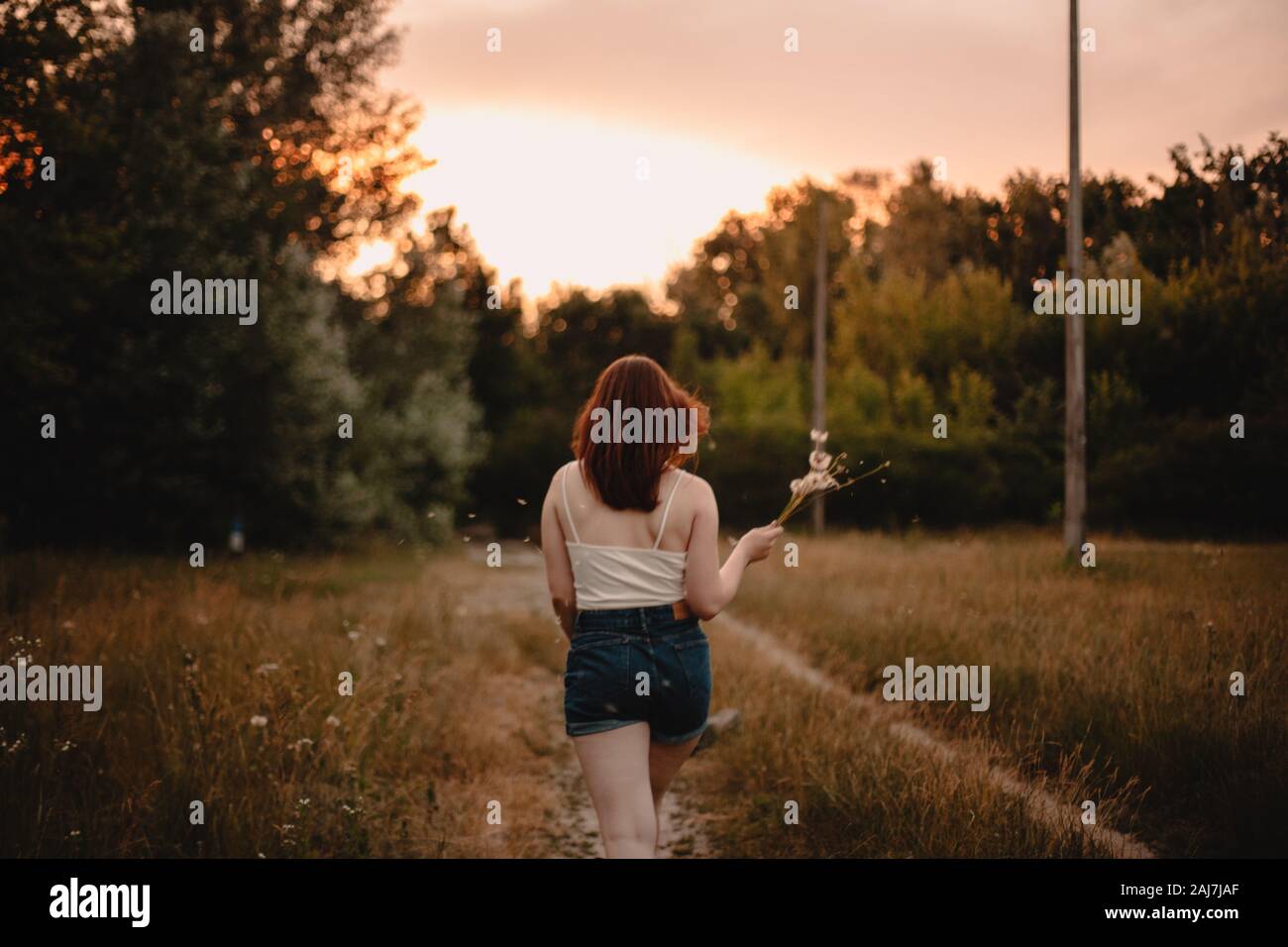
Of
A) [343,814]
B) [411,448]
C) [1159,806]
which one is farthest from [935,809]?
[411,448]

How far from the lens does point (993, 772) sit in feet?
16.0

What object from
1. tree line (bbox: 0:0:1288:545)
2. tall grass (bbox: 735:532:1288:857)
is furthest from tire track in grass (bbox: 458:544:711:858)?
tree line (bbox: 0:0:1288:545)

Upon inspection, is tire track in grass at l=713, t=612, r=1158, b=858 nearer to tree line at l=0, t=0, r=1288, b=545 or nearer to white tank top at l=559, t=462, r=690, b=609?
tree line at l=0, t=0, r=1288, b=545

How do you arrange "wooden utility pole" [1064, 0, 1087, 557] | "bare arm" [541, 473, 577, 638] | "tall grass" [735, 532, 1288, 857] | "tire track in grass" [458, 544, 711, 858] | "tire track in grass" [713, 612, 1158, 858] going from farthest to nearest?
"wooden utility pole" [1064, 0, 1087, 557] → "tire track in grass" [458, 544, 711, 858] → "tall grass" [735, 532, 1288, 857] → "tire track in grass" [713, 612, 1158, 858] → "bare arm" [541, 473, 577, 638]

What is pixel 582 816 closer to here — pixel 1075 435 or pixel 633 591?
pixel 633 591

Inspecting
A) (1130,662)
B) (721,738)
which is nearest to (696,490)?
(1130,662)

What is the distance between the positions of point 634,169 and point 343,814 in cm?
720

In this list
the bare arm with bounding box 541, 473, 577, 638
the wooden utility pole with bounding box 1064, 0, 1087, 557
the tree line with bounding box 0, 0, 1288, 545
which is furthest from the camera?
the wooden utility pole with bounding box 1064, 0, 1087, 557

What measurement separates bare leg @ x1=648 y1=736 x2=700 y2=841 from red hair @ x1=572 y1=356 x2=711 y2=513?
0.82m

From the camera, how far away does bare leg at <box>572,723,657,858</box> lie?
9.64ft

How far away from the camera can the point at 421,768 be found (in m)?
5.96

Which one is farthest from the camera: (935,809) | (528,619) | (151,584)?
(528,619)

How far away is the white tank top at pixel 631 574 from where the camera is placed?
9.75 feet
